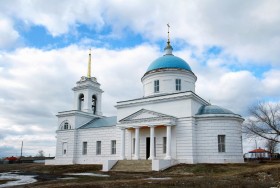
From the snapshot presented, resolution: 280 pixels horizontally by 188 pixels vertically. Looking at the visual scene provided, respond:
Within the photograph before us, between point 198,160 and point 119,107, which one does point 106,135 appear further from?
point 198,160

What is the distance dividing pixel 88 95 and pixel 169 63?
1382 centimetres

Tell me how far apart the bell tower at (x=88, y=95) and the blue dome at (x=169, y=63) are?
414 inches

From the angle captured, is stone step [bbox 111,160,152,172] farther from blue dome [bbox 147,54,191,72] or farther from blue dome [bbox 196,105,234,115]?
blue dome [bbox 147,54,191,72]

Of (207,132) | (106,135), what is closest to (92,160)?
(106,135)

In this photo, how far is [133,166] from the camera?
95.3 feet

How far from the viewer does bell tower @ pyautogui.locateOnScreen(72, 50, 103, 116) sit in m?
42.7

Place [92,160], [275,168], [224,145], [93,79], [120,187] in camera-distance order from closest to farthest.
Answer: [120,187] → [275,168] → [224,145] → [92,160] → [93,79]

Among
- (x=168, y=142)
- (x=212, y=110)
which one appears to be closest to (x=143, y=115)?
(x=168, y=142)

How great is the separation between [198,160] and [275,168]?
919 centimetres

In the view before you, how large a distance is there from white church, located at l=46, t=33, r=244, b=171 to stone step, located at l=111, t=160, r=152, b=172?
0.65 metres

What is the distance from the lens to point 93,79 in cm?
4416

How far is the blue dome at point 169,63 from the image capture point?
35.7 metres

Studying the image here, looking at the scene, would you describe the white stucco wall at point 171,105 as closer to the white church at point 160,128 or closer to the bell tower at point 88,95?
the white church at point 160,128

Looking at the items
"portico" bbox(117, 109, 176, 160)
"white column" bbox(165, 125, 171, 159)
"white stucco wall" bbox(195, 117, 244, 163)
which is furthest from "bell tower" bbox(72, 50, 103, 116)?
"white stucco wall" bbox(195, 117, 244, 163)
